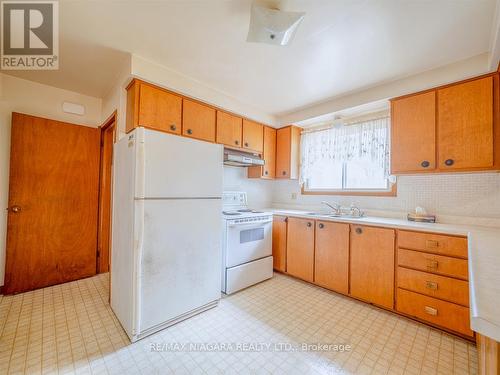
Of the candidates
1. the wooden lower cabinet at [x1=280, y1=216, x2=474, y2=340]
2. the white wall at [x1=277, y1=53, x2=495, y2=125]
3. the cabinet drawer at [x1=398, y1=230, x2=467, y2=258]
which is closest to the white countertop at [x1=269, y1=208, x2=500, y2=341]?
the cabinet drawer at [x1=398, y1=230, x2=467, y2=258]

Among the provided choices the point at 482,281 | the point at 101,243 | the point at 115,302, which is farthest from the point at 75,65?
the point at 482,281

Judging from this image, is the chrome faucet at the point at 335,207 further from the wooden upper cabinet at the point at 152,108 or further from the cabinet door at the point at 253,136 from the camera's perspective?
the wooden upper cabinet at the point at 152,108

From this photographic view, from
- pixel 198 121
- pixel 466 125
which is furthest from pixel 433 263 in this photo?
pixel 198 121

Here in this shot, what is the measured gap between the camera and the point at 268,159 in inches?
140

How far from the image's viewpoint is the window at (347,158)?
2.71 metres

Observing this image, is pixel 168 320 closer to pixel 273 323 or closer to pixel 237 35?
pixel 273 323

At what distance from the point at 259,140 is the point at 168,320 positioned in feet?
8.48

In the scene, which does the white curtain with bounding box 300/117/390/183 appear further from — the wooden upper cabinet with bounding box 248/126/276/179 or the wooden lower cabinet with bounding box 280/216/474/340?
the wooden lower cabinet with bounding box 280/216/474/340

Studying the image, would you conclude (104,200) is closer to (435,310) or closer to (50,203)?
(50,203)

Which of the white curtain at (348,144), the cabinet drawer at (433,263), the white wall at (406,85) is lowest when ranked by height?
the cabinet drawer at (433,263)

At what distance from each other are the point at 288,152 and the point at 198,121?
62.8 inches

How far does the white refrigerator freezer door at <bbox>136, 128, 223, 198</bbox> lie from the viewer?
1.66m

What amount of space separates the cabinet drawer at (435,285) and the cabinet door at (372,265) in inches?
4.4

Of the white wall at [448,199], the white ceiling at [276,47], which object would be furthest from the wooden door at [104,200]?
the white wall at [448,199]
